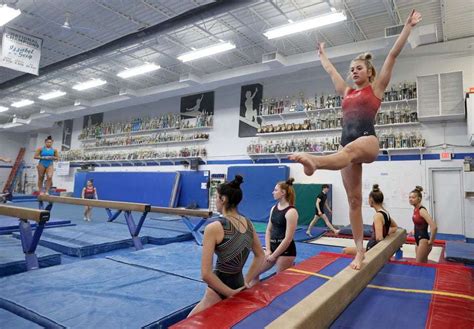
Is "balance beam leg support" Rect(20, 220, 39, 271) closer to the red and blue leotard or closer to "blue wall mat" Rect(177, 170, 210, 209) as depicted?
the red and blue leotard

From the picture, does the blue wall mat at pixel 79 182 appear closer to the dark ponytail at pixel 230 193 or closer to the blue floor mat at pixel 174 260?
the blue floor mat at pixel 174 260

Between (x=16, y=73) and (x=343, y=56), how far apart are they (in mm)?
12804

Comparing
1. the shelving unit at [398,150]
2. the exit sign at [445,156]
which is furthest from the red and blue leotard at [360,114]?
the exit sign at [445,156]

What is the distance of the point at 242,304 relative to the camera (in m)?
2.58

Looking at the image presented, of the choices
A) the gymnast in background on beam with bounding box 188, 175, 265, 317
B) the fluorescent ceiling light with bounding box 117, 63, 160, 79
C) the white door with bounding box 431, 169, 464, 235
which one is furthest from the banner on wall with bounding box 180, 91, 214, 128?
the gymnast in background on beam with bounding box 188, 175, 265, 317

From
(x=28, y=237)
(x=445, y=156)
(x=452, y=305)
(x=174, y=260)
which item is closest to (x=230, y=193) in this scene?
(x=452, y=305)

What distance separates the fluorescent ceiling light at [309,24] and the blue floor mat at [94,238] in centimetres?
553

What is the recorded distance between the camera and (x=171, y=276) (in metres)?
4.12

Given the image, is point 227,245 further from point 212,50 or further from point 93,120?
point 93,120

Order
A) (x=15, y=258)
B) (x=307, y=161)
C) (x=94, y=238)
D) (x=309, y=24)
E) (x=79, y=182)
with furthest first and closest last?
(x=79, y=182)
(x=309, y=24)
(x=94, y=238)
(x=15, y=258)
(x=307, y=161)

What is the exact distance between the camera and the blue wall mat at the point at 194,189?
13.0 meters

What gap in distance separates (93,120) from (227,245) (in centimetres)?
1840

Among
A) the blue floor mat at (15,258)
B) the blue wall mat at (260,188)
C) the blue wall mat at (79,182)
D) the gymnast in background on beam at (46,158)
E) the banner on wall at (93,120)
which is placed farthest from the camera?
the banner on wall at (93,120)

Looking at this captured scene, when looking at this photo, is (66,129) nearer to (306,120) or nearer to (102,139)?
(102,139)
